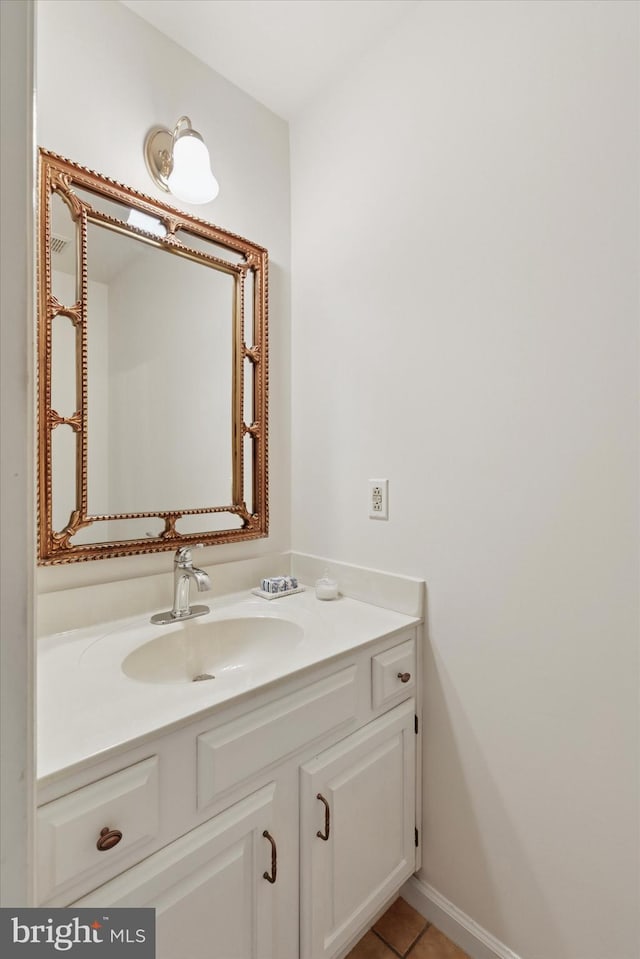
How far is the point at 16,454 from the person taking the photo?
0.31 meters

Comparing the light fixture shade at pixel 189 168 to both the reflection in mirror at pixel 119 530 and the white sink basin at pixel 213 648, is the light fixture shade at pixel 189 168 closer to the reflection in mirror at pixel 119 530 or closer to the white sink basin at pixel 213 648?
the reflection in mirror at pixel 119 530

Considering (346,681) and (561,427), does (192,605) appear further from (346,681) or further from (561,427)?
(561,427)

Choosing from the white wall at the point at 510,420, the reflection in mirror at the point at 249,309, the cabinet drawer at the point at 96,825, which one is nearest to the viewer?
the cabinet drawer at the point at 96,825

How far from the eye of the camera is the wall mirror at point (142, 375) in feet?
3.53

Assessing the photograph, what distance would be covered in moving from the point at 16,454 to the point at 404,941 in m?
1.57

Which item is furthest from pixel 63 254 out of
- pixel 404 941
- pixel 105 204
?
pixel 404 941

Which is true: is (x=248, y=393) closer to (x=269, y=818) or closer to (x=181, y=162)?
(x=181, y=162)

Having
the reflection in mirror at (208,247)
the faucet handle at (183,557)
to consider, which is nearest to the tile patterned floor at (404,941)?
the faucet handle at (183,557)

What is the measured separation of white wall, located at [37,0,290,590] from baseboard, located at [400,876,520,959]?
107 centimetres

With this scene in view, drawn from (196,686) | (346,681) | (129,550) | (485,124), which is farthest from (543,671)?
(485,124)

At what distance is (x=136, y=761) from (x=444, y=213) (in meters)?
1.39

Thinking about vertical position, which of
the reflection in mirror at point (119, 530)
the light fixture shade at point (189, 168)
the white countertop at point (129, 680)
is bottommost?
the white countertop at point (129, 680)

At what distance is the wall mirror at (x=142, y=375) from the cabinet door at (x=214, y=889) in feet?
2.22

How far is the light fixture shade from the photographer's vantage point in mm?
1199
